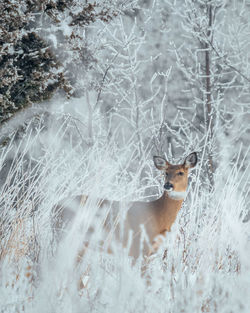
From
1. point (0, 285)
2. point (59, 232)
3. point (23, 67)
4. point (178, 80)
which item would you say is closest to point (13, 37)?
point (23, 67)

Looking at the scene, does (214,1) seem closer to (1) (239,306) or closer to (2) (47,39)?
(2) (47,39)

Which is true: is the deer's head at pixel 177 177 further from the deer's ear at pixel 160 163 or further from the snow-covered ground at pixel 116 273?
the snow-covered ground at pixel 116 273

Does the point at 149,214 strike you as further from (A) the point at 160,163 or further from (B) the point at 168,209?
(A) the point at 160,163

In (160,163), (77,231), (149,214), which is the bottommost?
(77,231)

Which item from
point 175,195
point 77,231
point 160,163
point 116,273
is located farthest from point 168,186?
point 116,273

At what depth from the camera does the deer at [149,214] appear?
335 cm

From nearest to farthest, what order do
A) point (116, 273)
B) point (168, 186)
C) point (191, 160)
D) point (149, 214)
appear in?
point (116, 273) < point (149, 214) < point (168, 186) < point (191, 160)

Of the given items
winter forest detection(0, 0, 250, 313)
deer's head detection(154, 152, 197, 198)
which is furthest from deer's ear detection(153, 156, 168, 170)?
winter forest detection(0, 0, 250, 313)

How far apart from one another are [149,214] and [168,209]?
0.51ft

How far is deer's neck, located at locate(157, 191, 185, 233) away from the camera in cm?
346

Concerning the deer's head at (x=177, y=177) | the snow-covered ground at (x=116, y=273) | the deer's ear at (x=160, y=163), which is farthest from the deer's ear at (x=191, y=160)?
the snow-covered ground at (x=116, y=273)

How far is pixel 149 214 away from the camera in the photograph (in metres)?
3.48

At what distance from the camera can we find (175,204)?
11.7ft

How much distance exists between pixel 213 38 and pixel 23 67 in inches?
198
